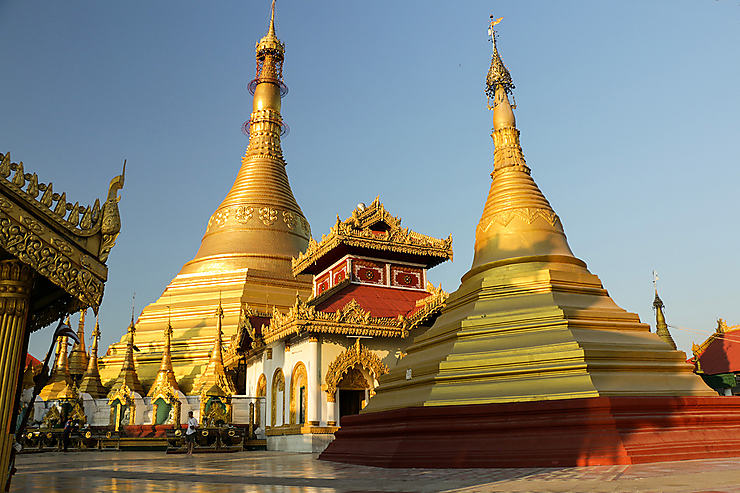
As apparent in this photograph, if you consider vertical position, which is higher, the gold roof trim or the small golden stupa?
the gold roof trim

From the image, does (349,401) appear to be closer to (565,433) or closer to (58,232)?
(565,433)

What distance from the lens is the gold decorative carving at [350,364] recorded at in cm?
1786

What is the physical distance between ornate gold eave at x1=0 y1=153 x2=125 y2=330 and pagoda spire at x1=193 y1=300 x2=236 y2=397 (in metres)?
18.1

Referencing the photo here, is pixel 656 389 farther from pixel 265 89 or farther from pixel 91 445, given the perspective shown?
pixel 265 89

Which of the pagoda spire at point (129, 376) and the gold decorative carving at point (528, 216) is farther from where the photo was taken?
the pagoda spire at point (129, 376)

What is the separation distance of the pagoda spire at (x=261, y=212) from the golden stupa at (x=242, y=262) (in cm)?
5

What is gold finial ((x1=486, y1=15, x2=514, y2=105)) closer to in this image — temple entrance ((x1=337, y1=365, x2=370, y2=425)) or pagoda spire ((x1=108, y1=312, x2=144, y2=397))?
temple entrance ((x1=337, y1=365, x2=370, y2=425))

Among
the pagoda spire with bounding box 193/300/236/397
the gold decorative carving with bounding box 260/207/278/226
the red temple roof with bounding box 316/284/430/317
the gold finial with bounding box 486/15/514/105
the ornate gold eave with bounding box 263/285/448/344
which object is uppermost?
the gold decorative carving with bounding box 260/207/278/226

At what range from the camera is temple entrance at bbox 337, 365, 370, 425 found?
18547 mm

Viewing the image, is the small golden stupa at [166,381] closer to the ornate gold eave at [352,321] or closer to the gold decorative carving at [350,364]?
the ornate gold eave at [352,321]

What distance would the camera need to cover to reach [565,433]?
931 centimetres

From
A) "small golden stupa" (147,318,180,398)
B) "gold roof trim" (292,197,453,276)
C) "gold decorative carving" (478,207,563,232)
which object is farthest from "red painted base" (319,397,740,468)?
"small golden stupa" (147,318,180,398)

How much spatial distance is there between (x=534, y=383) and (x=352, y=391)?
10271 millimetres

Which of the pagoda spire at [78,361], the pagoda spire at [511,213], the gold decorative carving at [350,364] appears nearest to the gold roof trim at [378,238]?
the gold decorative carving at [350,364]
